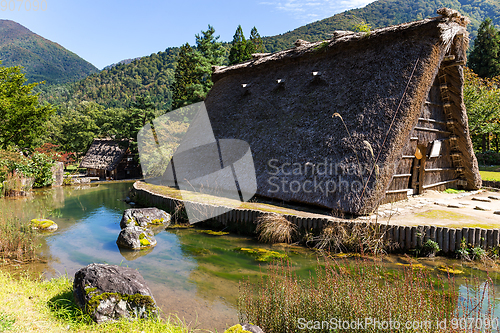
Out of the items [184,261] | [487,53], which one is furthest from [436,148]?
[487,53]

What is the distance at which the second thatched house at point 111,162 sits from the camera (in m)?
25.6

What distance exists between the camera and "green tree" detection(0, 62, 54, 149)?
17.1 metres

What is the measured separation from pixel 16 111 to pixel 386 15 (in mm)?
84981

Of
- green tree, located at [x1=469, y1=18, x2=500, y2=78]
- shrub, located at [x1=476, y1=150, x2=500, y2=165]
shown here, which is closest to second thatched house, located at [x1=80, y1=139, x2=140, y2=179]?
shrub, located at [x1=476, y1=150, x2=500, y2=165]

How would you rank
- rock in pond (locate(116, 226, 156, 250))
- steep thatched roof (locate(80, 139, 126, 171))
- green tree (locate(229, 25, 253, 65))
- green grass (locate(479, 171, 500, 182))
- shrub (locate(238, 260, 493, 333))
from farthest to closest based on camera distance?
green tree (locate(229, 25, 253, 65)) < steep thatched roof (locate(80, 139, 126, 171)) < green grass (locate(479, 171, 500, 182)) < rock in pond (locate(116, 226, 156, 250)) < shrub (locate(238, 260, 493, 333))

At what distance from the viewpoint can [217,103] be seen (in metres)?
14.6

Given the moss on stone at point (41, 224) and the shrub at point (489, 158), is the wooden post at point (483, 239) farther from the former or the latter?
the shrub at point (489, 158)

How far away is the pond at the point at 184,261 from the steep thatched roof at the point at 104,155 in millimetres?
15331

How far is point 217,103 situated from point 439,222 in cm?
1066

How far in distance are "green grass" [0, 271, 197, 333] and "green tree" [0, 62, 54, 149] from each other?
Result: 16.9m

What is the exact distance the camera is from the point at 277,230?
7.52 meters

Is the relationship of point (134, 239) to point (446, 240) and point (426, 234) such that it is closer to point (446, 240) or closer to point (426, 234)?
point (426, 234)

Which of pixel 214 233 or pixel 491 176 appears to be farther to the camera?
pixel 491 176

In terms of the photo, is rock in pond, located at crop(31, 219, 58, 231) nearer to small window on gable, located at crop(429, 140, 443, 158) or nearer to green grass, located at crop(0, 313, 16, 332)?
green grass, located at crop(0, 313, 16, 332)
